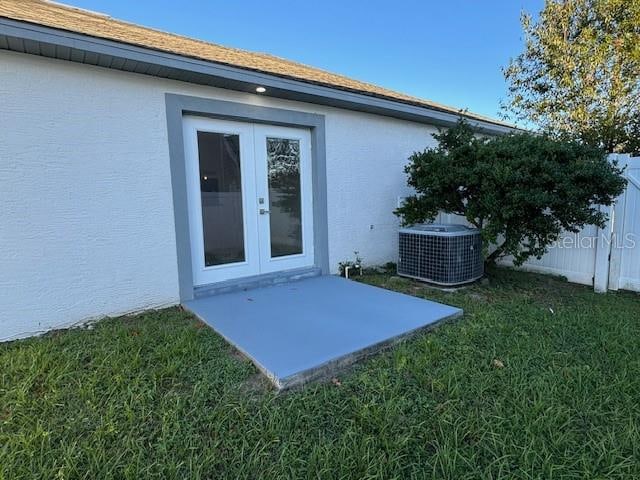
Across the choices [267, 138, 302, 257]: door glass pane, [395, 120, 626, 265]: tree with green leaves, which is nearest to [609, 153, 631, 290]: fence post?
[395, 120, 626, 265]: tree with green leaves

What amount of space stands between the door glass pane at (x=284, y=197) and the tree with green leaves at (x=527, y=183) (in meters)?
2.05

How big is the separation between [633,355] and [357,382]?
91.9 inches

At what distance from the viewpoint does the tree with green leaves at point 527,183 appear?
163 inches

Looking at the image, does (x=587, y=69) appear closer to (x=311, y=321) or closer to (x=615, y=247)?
(x=615, y=247)

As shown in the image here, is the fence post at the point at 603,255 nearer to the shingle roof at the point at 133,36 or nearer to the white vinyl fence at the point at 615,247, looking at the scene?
the white vinyl fence at the point at 615,247

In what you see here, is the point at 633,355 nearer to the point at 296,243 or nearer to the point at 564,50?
the point at 296,243

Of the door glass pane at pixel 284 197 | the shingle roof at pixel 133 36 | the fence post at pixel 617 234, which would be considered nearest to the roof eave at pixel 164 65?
the shingle roof at pixel 133 36

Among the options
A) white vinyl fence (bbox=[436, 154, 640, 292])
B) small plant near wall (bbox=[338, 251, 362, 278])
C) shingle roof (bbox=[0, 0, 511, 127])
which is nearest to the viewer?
shingle roof (bbox=[0, 0, 511, 127])

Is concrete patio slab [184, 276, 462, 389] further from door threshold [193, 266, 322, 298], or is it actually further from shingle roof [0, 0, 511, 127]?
shingle roof [0, 0, 511, 127]

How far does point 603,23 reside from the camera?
8.27 m

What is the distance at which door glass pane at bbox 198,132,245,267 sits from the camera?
175 inches

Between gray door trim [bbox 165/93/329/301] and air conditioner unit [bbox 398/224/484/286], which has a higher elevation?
gray door trim [bbox 165/93/329/301]

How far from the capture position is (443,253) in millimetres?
4816

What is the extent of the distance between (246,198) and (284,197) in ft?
2.06
